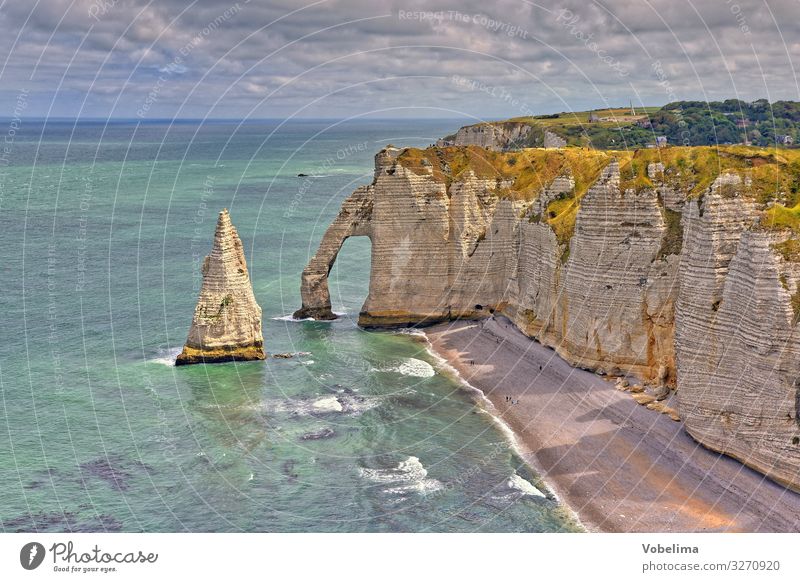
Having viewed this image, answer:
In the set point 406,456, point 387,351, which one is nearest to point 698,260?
point 406,456

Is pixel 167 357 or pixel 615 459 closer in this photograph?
pixel 615 459

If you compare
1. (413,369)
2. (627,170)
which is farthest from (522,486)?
(627,170)

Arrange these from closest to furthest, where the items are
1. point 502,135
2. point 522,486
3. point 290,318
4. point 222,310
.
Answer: point 522,486 → point 222,310 → point 290,318 → point 502,135

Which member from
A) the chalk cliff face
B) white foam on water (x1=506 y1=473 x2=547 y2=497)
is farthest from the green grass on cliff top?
white foam on water (x1=506 y1=473 x2=547 y2=497)

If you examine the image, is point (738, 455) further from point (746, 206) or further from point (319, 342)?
point (319, 342)

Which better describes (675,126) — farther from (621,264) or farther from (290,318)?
(621,264)

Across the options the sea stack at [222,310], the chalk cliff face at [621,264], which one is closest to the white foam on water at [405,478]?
the chalk cliff face at [621,264]

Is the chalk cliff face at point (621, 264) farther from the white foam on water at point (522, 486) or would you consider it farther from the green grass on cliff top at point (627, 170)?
the white foam on water at point (522, 486)
